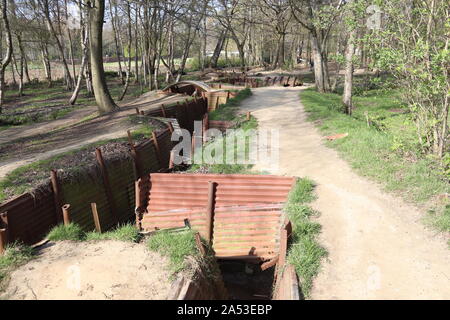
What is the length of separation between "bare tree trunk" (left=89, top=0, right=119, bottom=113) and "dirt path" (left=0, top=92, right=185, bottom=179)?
1212mm

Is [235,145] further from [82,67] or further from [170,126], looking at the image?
[82,67]

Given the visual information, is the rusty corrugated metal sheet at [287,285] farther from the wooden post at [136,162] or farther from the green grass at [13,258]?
the wooden post at [136,162]

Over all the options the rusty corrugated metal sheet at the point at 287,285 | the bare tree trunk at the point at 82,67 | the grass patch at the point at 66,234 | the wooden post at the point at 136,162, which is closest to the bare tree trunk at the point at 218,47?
the bare tree trunk at the point at 82,67

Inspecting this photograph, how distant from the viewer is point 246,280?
7898 millimetres

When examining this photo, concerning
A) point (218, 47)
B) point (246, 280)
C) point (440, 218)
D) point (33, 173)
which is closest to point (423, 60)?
point (440, 218)

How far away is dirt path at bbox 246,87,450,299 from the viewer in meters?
5.25

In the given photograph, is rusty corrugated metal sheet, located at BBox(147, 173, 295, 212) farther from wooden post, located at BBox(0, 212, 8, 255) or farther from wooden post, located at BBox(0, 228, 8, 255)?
wooden post, located at BBox(0, 228, 8, 255)

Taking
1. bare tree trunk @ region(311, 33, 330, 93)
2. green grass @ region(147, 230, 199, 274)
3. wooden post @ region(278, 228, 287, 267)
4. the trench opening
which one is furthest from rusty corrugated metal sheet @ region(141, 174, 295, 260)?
bare tree trunk @ region(311, 33, 330, 93)

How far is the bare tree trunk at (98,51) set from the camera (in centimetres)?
1719

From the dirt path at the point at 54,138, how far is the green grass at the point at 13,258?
3.77 m

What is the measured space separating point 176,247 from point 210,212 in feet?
5.98

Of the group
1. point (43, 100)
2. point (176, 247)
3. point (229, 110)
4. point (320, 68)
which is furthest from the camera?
point (43, 100)
